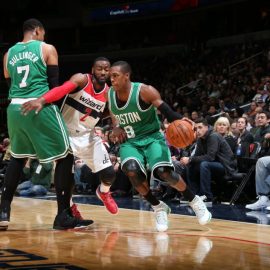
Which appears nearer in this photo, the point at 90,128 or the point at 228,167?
the point at 90,128

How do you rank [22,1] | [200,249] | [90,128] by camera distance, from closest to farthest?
1. [200,249]
2. [90,128]
3. [22,1]

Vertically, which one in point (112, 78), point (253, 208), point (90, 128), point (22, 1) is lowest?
point (253, 208)

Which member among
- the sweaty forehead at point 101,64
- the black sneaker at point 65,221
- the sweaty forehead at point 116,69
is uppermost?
the sweaty forehead at point 101,64

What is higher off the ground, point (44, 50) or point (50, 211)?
point (44, 50)

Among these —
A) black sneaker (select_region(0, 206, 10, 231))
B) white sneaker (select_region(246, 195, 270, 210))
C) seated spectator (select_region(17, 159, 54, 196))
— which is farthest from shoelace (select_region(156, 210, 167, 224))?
seated spectator (select_region(17, 159, 54, 196))

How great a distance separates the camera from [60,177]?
16.3 feet

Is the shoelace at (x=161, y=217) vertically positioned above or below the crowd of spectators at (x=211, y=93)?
below

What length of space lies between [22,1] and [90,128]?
785 inches

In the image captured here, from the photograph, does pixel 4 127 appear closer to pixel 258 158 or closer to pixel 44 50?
pixel 258 158

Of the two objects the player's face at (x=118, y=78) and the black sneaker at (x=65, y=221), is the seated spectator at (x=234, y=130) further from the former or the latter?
the black sneaker at (x=65, y=221)

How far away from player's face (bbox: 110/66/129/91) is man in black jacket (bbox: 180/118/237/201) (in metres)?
2.67

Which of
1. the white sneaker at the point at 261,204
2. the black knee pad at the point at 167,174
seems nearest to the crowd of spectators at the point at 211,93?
the white sneaker at the point at 261,204

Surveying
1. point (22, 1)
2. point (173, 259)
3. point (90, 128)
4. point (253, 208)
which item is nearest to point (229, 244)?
point (173, 259)

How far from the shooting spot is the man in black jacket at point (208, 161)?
24.5 ft
